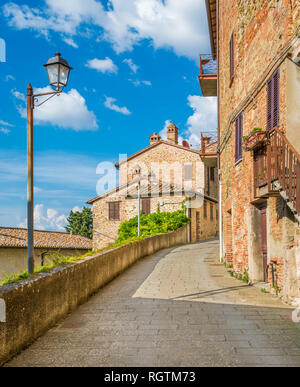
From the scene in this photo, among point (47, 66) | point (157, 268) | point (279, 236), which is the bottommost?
point (157, 268)

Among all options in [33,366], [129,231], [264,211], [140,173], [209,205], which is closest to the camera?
[33,366]

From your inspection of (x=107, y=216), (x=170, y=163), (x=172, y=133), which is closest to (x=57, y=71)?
(x=107, y=216)

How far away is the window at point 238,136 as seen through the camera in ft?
37.5

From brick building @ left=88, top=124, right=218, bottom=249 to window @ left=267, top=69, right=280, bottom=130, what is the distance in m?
18.4

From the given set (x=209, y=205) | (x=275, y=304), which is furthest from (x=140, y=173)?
(x=275, y=304)

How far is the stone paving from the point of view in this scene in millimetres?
4406

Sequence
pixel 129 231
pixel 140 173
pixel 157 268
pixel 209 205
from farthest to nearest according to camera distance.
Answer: pixel 140 173
pixel 209 205
pixel 129 231
pixel 157 268

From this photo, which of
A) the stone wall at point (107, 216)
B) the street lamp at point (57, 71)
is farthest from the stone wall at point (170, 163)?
the street lamp at point (57, 71)

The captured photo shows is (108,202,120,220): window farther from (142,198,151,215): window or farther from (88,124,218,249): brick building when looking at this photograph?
(142,198,151,215): window

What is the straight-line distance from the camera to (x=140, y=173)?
37906 millimetres

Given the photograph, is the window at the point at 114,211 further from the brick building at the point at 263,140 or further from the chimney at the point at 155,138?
the brick building at the point at 263,140

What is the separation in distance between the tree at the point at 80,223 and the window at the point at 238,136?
53.1 m
